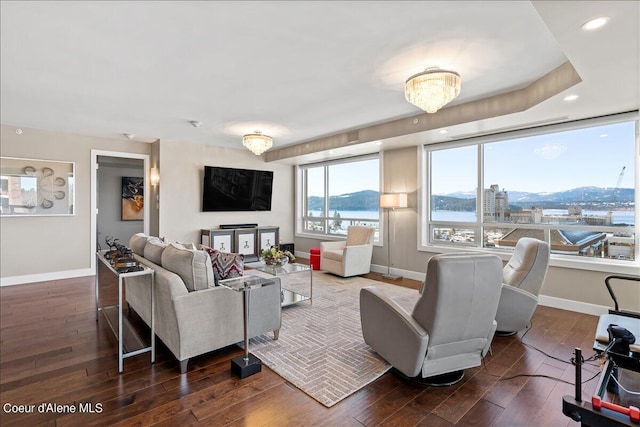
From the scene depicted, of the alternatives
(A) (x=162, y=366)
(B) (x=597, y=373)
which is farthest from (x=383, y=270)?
(A) (x=162, y=366)

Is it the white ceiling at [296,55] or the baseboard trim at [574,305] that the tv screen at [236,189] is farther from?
the baseboard trim at [574,305]

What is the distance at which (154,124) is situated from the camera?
16.6ft

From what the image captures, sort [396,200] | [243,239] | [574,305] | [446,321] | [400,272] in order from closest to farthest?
[446,321], [574,305], [396,200], [400,272], [243,239]

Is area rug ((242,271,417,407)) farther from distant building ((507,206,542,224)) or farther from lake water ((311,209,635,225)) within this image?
distant building ((507,206,542,224))

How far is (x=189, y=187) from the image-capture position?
6555 millimetres

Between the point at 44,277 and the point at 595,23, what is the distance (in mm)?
7678

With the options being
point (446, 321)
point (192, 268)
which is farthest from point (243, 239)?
point (446, 321)

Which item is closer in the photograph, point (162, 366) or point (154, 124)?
point (162, 366)

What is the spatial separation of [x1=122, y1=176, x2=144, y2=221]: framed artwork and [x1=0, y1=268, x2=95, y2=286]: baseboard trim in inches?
122

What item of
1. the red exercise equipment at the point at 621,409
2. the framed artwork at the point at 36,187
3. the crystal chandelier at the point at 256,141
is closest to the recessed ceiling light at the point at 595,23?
the red exercise equipment at the point at 621,409

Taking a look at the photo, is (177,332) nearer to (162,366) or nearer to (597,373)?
(162,366)

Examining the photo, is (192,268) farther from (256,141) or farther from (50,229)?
(50,229)

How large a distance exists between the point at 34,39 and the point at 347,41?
100.0 inches

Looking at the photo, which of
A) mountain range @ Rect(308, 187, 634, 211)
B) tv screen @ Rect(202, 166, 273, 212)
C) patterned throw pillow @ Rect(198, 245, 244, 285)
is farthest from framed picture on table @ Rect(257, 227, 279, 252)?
patterned throw pillow @ Rect(198, 245, 244, 285)
